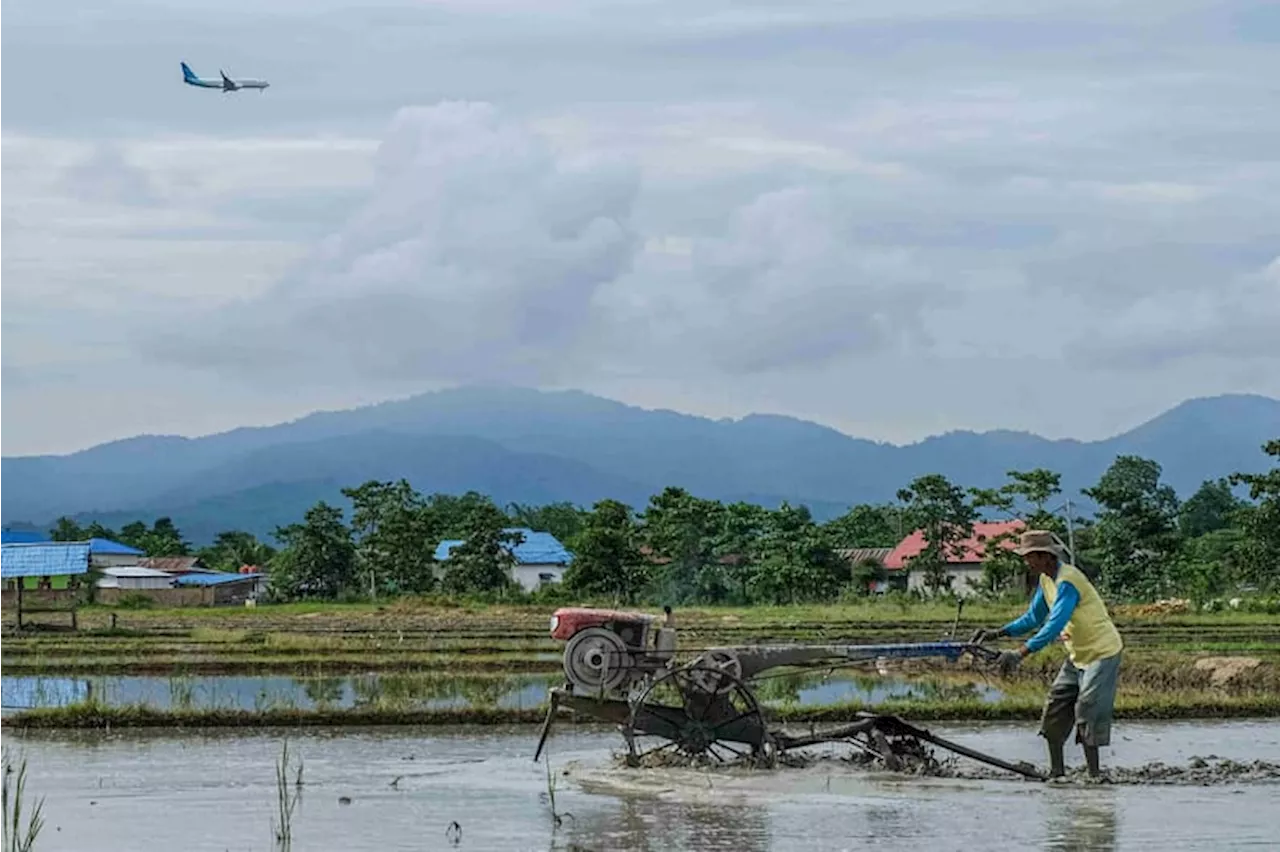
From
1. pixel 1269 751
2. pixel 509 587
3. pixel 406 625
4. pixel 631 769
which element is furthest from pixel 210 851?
pixel 509 587

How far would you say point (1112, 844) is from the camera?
26.7ft

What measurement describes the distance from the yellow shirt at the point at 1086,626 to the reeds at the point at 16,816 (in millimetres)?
5207

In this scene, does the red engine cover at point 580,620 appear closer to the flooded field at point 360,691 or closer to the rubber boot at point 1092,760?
the rubber boot at point 1092,760

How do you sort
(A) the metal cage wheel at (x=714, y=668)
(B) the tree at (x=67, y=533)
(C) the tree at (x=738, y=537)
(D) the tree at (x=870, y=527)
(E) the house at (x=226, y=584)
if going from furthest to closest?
(B) the tree at (x=67, y=533), (D) the tree at (x=870, y=527), (E) the house at (x=226, y=584), (C) the tree at (x=738, y=537), (A) the metal cage wheel at (x=714, y=668)

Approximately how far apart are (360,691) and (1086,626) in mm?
9843

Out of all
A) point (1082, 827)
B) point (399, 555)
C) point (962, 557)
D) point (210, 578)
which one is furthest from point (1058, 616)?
point (210, 578)

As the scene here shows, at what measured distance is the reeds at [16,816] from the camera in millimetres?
6699

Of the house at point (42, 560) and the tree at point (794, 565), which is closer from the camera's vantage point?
the house at point (42, 560)

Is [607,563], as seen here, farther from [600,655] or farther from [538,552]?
[600,655]

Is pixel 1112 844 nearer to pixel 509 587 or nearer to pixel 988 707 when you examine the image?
pixel 988 707

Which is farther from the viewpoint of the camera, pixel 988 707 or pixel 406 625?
pixel 406 625

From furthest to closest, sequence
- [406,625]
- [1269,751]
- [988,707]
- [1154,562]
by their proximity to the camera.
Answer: [1154,562] → [406,625] → [988,707] → [1269,751]

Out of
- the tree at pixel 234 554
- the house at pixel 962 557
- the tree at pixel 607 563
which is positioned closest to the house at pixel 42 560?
the tree at pixel 607 563

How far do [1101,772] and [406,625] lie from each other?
23.4 m
